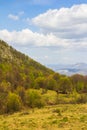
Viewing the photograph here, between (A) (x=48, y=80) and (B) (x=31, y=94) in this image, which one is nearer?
(B) (x=31, y=94)

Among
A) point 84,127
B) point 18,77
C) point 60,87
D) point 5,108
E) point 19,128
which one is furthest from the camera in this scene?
point 18,77

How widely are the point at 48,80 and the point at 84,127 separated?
4258 inches

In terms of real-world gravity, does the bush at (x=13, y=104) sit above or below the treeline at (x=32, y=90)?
below

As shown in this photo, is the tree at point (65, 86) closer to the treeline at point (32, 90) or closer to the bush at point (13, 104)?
the treeline at point (32, 90)

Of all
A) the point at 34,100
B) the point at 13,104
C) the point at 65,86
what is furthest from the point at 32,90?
the point at 65,86

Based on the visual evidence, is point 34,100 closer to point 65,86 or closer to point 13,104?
point 13,104

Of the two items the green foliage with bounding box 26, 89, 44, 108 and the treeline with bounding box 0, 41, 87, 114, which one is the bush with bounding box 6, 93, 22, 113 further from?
the green foliage with bounding box 26, 89, 44, 108

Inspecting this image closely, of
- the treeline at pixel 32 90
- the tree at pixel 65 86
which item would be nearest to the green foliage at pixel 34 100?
the treeline at pixel 32 90

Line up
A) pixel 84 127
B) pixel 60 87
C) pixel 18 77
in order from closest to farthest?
pixel 84 127, pixel 60 87, pixel 18 77

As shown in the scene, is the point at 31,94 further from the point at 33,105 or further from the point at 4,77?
the point at 4,77

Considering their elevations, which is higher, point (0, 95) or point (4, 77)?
point (4, 77)

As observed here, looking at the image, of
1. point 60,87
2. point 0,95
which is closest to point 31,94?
point 0,95

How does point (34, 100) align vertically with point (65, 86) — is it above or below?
below

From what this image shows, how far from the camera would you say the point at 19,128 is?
42.6 metres
